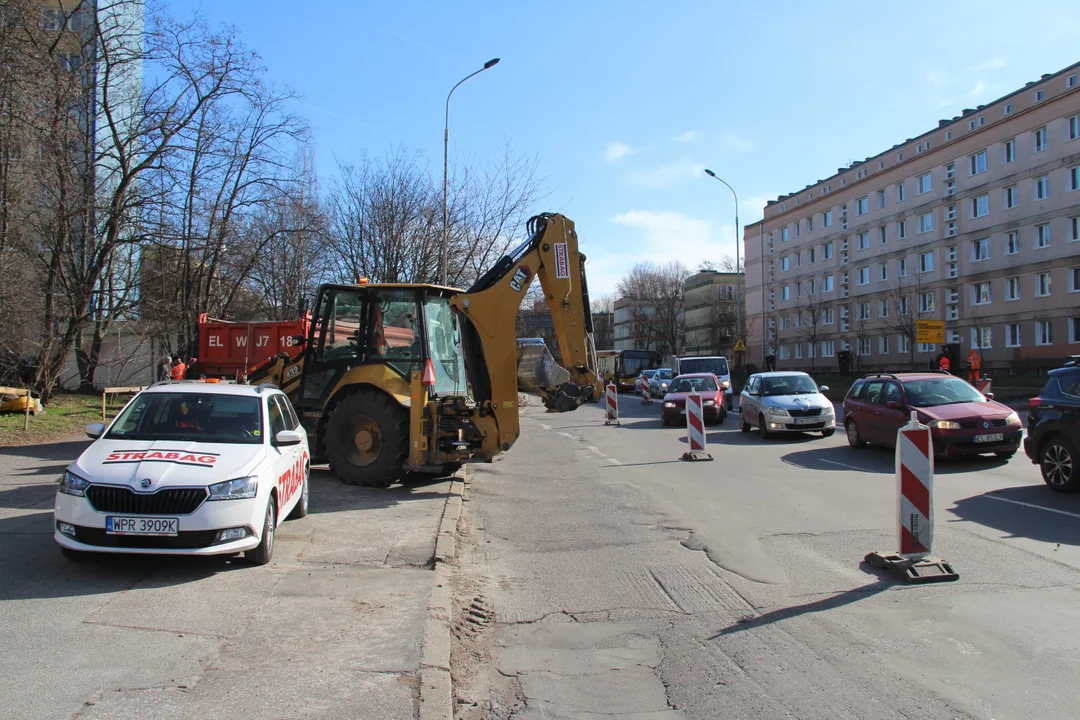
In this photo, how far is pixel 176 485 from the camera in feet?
19.9

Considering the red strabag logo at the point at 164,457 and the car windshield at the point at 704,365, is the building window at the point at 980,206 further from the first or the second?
the red strabag logo at the point at 164,457

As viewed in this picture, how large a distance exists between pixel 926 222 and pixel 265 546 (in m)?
59.0

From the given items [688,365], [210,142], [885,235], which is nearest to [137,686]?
[210,142]

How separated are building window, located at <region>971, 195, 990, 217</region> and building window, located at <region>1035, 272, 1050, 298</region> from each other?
616cm

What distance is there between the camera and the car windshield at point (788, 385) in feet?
63.3

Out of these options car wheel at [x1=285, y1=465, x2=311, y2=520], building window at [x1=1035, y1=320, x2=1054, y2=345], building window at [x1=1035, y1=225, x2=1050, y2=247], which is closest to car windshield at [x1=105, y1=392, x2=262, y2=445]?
car wheel at [x1=285, y1=465, x2=311, y2=520]

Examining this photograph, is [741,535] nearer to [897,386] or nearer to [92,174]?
[897,386]

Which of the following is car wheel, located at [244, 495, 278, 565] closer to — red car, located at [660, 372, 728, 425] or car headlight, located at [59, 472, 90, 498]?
car headlight, located at [59, 472, 90, 498]

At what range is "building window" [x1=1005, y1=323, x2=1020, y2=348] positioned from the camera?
47.7 m

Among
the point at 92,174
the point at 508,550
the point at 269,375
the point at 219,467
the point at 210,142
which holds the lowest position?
the point at 508,550

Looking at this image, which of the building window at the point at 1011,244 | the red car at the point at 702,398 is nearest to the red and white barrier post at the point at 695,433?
the red car at the point at 702,398

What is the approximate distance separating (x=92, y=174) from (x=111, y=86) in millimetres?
3578

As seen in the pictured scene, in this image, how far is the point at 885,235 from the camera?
6125cm

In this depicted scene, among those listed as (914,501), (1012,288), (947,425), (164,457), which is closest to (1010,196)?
(1012,288)
